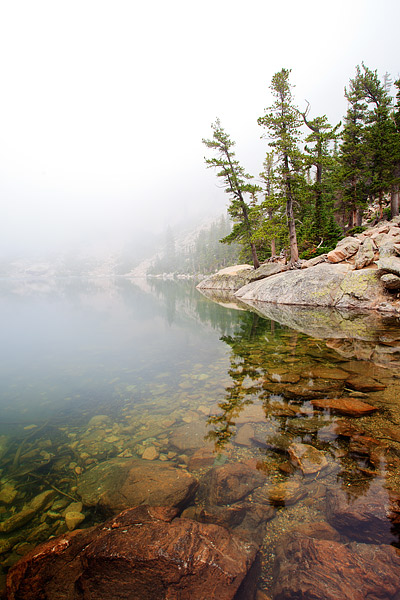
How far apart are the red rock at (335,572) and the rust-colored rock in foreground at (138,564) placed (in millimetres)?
339

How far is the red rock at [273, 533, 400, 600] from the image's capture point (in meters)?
1.99

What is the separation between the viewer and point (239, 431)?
4.75 metres

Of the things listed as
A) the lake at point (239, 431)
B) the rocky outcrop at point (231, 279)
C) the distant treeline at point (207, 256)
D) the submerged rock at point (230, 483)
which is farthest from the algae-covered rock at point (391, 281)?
the distant treeline at point (207, 256)

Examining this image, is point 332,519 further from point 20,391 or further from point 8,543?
point 20,391

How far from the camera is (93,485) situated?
3750 millimetres

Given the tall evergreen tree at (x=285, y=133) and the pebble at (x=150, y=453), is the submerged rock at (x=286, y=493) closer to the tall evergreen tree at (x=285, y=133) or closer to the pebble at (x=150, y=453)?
the pebble at (x=150, y=453)

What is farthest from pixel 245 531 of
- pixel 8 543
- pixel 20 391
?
pixel 20 391

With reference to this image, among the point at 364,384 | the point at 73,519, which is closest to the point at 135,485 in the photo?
the point at 73,519

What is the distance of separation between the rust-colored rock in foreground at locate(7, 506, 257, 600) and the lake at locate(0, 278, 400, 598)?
34 cm

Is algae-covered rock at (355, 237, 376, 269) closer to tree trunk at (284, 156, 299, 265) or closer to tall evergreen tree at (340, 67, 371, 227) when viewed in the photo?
tree trunk at (284, 156, 299, 265)

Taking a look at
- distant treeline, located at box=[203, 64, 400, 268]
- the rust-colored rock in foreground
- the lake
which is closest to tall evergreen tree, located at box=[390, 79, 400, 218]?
distant treeline, located at box=[203, 64, 400, 268]

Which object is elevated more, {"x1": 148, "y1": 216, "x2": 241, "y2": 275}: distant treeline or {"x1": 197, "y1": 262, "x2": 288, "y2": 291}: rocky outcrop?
{"x1": 148, "y1": 216, "x2": 241, "y2": 275}: distant treeline

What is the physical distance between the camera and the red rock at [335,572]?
199 centimetres

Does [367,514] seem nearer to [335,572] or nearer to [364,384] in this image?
[335,572]
